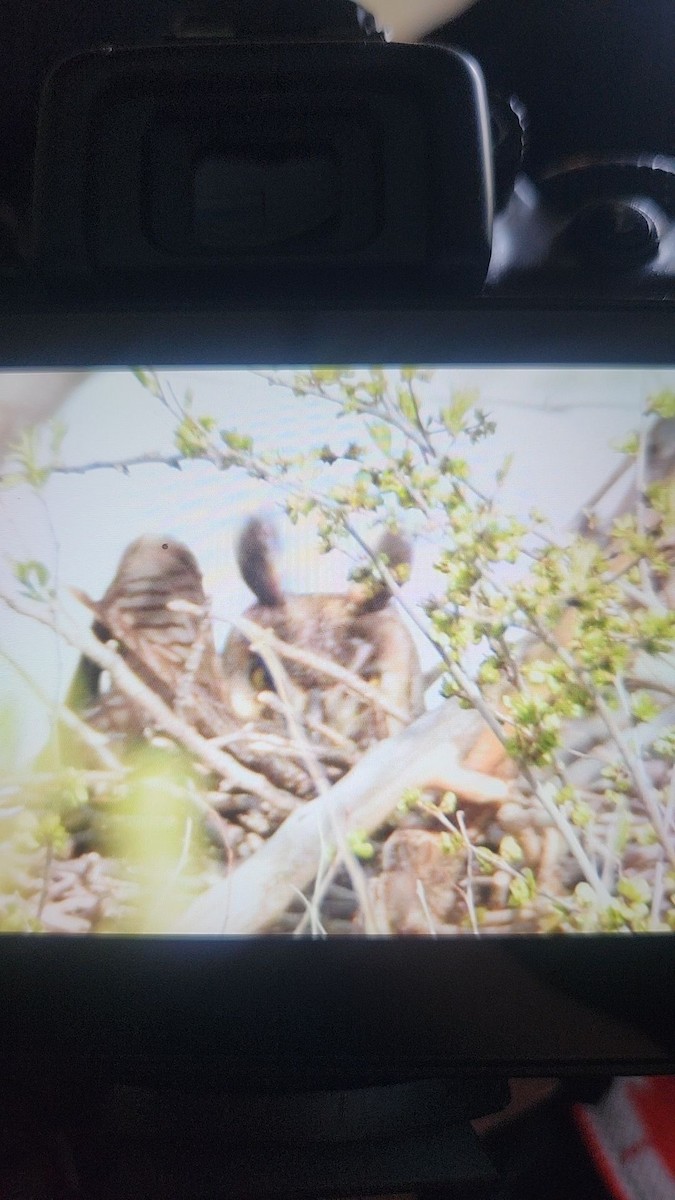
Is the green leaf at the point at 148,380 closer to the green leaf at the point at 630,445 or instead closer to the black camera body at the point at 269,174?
the black camera body at the point at 269,174

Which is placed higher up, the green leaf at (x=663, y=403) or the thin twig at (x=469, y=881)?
the green leaf at (x=663, y=403)

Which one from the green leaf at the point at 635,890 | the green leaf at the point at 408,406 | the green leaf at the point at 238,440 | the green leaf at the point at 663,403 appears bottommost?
the green leaf at the point at 635,890

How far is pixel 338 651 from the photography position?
1.84 ft

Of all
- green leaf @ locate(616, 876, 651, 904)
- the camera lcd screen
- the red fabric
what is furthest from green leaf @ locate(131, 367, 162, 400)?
the red fabric

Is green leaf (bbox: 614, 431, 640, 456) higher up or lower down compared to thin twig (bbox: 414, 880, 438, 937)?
higher up

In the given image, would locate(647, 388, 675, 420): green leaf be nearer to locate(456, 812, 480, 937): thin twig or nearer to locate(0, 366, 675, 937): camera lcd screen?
locate(0, 366, 675, 937): camera lcd screen

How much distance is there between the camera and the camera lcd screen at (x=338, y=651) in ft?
1.80

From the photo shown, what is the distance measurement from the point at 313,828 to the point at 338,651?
10 cm

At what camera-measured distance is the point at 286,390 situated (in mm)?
573

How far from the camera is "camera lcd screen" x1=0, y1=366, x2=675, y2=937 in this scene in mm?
549

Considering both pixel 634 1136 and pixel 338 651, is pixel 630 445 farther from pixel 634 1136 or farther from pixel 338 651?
pixel 634 1136

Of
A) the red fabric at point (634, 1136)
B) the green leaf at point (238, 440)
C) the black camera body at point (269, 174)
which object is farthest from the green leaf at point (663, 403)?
the red fabric at point (634, 1136)

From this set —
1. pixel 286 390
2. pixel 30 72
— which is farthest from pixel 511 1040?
pixel 30 72

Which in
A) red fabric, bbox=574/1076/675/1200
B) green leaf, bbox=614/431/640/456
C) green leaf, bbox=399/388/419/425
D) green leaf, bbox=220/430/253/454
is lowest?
red fabric, bbox=574/1076/675/1200
